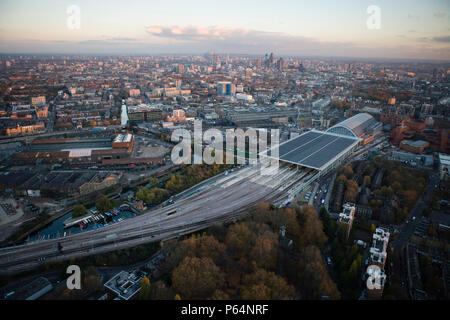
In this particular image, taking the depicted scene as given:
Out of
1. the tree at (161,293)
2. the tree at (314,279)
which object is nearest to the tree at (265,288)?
the tree at (314,279)

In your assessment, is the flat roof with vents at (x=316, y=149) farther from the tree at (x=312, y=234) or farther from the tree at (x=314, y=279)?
the tree at (x=314, y=279)

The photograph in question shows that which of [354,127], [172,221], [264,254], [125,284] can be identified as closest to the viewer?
[125,284]

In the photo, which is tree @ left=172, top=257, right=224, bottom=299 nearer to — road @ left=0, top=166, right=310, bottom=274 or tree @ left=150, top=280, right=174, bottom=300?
tree @ left=150, top=280, right=174, bottom=300

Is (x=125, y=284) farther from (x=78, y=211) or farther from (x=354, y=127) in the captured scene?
(x=354, y=127)

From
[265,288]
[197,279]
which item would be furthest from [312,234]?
[197,279]

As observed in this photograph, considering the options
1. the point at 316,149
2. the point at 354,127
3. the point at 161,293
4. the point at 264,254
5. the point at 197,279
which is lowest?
the point at 161,293

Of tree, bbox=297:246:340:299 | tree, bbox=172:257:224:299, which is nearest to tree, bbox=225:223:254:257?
tree, bbox=172:257:224:299
